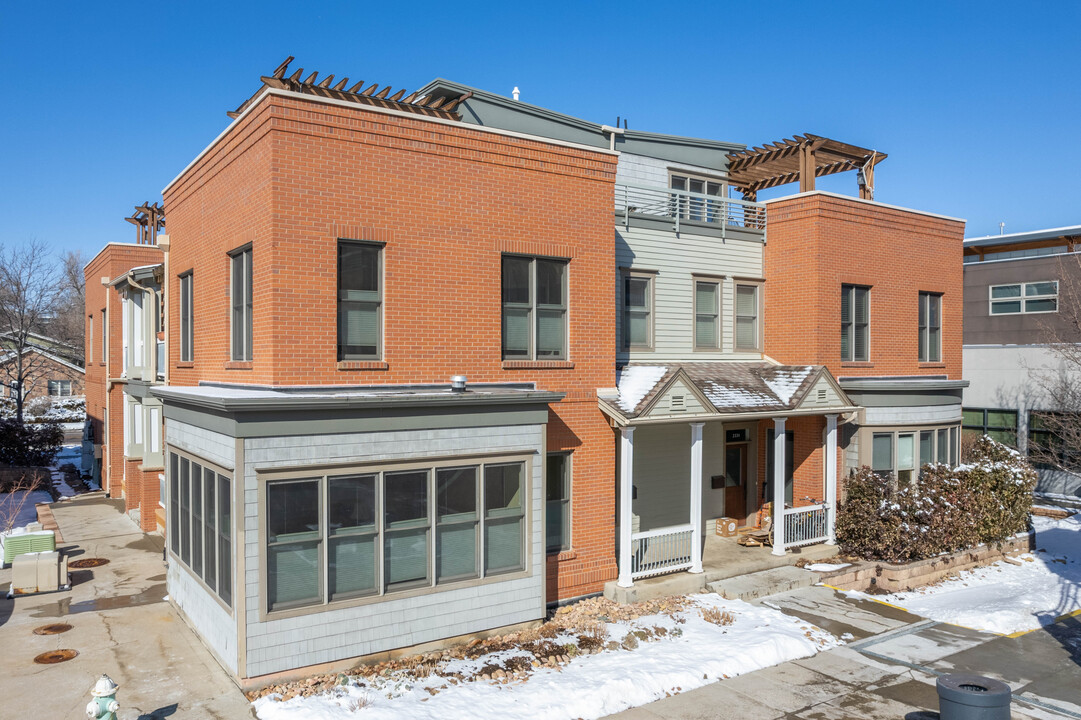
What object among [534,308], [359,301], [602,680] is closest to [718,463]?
[534,308]

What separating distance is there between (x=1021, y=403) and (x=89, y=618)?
101ft

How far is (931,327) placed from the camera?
69.0 ft

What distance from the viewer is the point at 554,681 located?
10.3 metres

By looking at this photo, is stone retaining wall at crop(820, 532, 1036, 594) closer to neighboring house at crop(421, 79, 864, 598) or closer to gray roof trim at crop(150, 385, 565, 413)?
neighboring house at crop(421, 79, 864, 598)

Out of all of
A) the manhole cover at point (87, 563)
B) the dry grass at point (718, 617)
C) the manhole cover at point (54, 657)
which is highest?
the manhole cover at point (54, 657)

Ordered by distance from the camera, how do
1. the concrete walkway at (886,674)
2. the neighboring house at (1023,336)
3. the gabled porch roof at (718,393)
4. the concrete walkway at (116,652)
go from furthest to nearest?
the neighboring house at (1023,336) → the gabled porch roof at (718,393) → the concrete walkway at (886,674) → the concrete walkway at (116,652)

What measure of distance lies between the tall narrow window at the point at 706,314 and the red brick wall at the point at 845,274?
168cm

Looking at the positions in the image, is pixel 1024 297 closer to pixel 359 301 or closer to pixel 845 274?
pixel 845 274

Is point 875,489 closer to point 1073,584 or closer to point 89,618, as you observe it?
point 1073,584

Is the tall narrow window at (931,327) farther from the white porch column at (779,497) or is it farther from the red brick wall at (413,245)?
the red brick wall at (413,245)

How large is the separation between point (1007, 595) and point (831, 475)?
4.06 m

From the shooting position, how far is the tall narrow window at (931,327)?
20.8m

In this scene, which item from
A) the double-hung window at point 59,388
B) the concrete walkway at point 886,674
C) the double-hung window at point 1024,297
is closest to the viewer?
the concrete walkway at point 886,674

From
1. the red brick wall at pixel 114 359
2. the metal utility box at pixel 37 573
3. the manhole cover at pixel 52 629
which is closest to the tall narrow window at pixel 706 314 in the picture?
the manhole cover at pixel 52 629
